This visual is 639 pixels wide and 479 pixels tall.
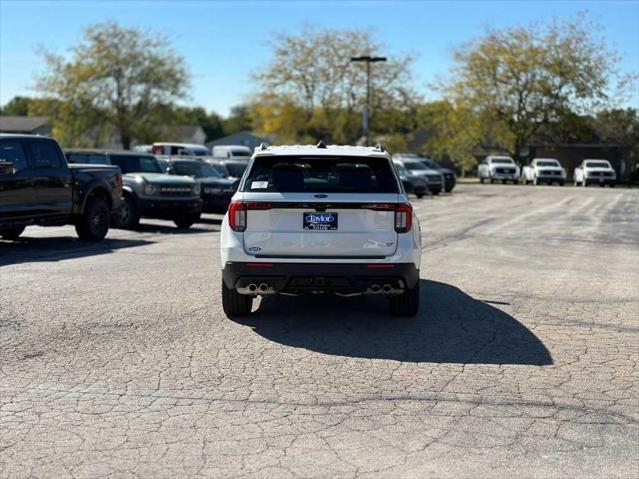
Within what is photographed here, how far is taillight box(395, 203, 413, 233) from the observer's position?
25.0 feet

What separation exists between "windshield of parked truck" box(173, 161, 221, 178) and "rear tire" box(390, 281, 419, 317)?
1479 centimetres

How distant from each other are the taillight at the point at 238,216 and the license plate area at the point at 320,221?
1.84 feet

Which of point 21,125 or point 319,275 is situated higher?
point 21,125

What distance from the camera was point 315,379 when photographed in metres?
6.06

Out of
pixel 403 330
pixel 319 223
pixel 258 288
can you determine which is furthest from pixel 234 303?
pixel 403 330

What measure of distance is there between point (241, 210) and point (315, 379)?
83.8 inches

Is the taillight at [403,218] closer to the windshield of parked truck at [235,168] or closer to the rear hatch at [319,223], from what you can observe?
the rear hatch at [319,223]

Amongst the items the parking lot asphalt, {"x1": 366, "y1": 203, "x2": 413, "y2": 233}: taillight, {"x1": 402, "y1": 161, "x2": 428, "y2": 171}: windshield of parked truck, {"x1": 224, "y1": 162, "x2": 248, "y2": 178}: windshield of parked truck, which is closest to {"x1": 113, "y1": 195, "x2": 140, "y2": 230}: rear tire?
{"x1": 224, "y1": 162, "x2": 248, "y2": 178}: windshield of parked truck

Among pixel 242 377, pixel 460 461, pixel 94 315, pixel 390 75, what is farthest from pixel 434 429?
pixel 390 75

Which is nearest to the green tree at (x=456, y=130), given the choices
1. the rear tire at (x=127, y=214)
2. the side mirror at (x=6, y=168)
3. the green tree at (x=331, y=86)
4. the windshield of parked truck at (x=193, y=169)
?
the green tree at (x=331, y=86)

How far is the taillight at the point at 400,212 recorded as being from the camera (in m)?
7.56

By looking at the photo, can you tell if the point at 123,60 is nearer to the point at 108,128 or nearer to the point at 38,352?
the point at 108,128

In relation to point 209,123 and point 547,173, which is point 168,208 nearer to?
point 547,173

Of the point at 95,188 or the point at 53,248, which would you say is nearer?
the point at 53,248
